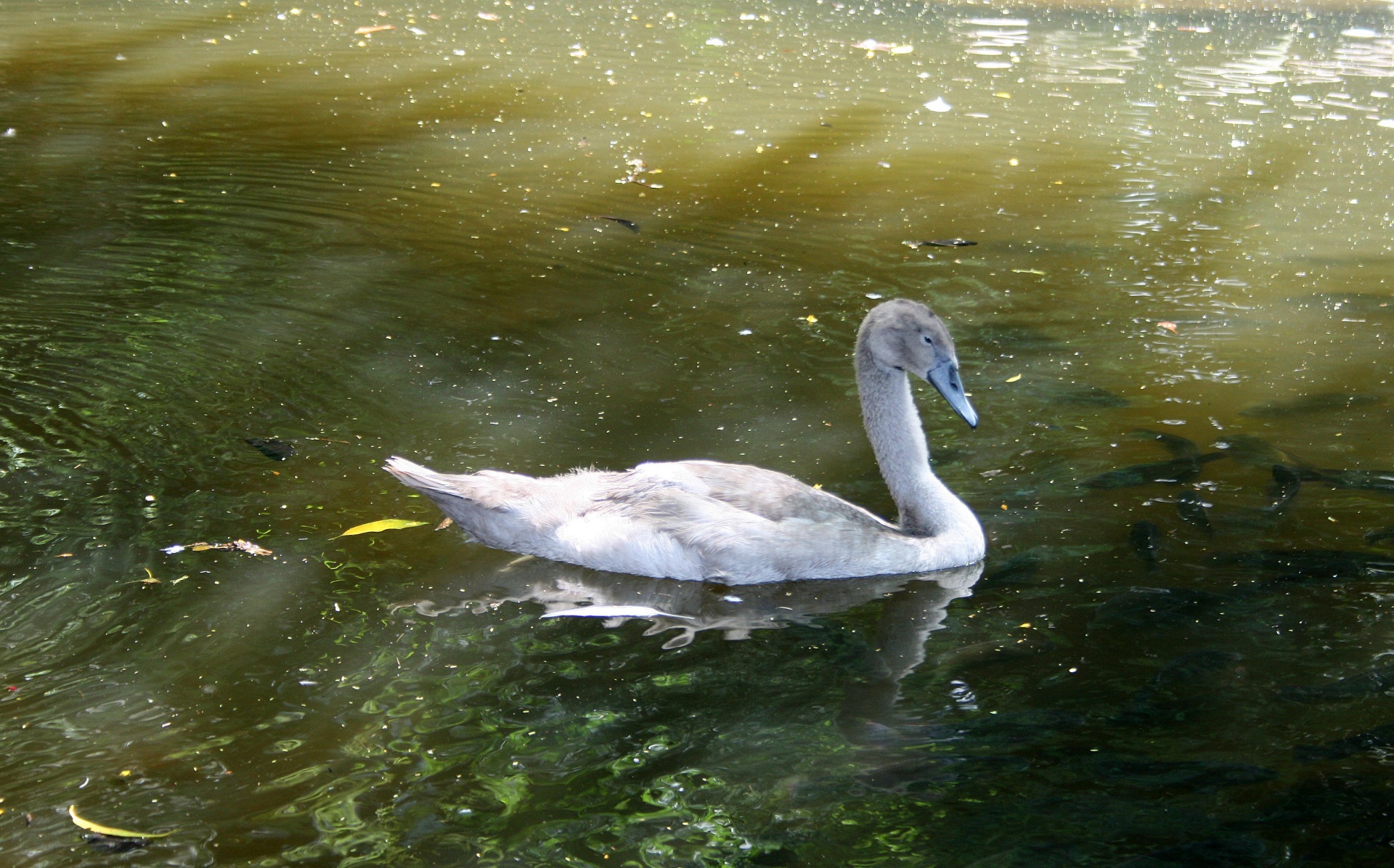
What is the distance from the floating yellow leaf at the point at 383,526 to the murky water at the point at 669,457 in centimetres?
8

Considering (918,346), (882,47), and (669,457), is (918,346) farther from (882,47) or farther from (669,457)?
(882,47)

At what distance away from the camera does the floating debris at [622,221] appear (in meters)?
9.64

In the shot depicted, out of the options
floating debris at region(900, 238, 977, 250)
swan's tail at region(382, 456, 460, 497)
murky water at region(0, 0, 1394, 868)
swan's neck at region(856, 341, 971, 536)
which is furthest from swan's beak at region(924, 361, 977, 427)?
floating debris at region(900, 238, 977, 250)

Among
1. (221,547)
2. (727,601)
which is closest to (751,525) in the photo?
(727,601)

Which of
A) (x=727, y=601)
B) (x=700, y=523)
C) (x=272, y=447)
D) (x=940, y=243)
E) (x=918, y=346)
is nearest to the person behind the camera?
(x=727, y=601)

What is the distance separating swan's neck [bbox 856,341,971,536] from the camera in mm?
5574

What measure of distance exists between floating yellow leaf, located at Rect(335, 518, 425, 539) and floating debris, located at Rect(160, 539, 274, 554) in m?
0.31

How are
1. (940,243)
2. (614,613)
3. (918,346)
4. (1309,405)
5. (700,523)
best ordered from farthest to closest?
(940,243)
(1309,405)
(918,346)
(700,523)
(614,613)

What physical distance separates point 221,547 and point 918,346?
2.95m

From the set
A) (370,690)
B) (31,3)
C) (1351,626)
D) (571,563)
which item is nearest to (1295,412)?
(1351,626)

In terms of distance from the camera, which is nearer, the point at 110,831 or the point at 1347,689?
the point at 110,831

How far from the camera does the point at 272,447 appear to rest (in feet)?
20.3

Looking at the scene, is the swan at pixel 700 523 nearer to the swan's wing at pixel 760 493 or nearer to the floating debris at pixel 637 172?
the swan's wing at pixel 760 493

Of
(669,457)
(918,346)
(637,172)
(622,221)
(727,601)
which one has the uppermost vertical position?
(918,346)
